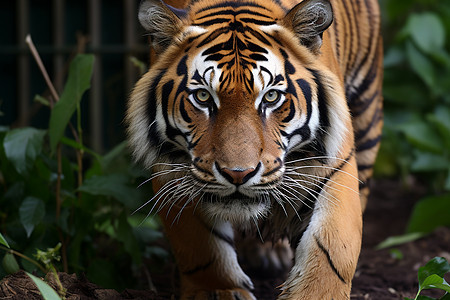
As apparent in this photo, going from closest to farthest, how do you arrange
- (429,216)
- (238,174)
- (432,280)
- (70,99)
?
(238,174) < (432,280) < (70,99) < (429,216)

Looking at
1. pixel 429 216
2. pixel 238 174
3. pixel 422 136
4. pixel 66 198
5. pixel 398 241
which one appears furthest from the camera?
pixel 422 136

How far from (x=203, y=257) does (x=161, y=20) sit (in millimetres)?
896

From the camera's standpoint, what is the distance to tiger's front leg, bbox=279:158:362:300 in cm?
229

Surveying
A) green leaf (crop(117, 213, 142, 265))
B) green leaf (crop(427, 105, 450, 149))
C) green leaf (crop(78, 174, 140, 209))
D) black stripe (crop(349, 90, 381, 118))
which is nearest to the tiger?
green leaf (crop(78, 174, 140, 209))

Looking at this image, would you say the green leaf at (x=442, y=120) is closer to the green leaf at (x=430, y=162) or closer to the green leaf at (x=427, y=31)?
the green leaf at (x=430, y=162)

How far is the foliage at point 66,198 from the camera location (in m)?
2.77

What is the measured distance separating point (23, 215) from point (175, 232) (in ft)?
2.08

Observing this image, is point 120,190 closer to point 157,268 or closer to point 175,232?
point 175,232

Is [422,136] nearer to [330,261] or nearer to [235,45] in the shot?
[330,261]

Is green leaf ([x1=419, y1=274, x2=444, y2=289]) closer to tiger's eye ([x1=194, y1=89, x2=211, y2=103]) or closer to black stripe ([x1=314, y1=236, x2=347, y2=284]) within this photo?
black stripe ([x1=314, y1=236, x2=347, y2=284])

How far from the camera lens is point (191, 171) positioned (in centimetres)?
226

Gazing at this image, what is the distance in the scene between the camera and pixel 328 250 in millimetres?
2316

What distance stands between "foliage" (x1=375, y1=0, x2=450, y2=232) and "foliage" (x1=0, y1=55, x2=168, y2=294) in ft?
7.03

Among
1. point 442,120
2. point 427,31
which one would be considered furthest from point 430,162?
point 427,31
